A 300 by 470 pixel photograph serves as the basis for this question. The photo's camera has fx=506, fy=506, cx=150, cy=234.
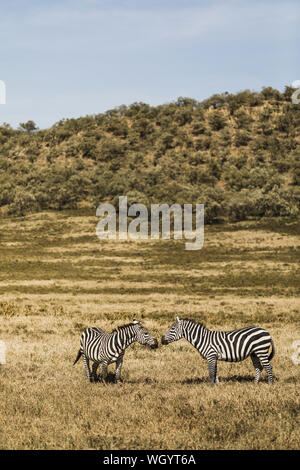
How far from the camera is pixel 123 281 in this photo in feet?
142

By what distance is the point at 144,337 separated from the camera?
11.2m

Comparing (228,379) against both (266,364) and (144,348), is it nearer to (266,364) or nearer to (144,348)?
(266,364)

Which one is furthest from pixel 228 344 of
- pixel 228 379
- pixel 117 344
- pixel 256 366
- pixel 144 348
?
pixel 144 348

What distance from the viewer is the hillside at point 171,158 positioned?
→ 287ft

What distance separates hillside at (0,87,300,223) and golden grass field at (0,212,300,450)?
24.7 meters

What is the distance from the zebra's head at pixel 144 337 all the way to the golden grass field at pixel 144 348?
0.97 meters

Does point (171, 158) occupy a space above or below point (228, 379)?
above

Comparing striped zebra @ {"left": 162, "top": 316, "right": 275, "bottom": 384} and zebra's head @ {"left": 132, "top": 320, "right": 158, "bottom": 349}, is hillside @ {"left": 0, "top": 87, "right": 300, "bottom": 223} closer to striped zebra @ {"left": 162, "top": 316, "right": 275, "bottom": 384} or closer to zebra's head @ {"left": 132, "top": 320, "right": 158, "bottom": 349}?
striped zebra @ {"left": 162, "top": 316, "right": 275, "bottom": 384}

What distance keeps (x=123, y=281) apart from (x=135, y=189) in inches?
2085

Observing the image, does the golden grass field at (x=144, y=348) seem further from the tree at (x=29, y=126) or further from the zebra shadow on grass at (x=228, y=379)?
the tree at (x=29, y=126)

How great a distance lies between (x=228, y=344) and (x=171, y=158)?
332ft

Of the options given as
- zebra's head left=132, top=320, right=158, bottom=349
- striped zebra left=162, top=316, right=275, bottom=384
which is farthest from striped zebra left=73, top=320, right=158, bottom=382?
striped zebra left=162, top=316, right=275, bottom=384

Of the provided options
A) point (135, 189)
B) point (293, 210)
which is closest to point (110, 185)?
point (135, 189)

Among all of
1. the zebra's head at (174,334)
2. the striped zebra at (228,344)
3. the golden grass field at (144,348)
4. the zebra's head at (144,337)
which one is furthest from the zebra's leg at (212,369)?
the zebra's head at (144,337)
